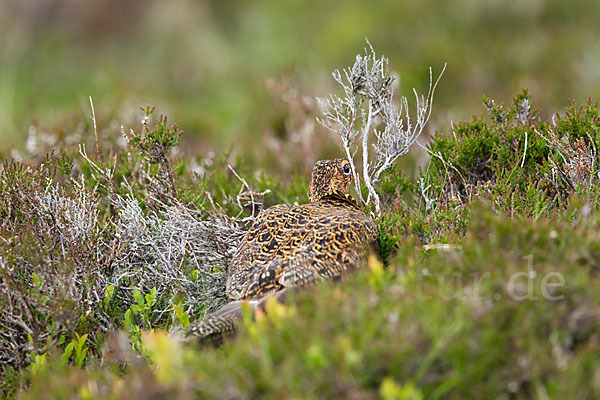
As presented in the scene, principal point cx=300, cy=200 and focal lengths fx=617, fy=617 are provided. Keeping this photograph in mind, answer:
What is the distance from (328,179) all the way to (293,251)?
1028 mm

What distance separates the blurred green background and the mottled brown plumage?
12.4 feet

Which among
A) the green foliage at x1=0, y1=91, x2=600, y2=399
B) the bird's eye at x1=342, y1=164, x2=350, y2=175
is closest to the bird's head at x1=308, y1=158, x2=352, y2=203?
the bird's eye at x1=342, y1=164, x2=350, y2=175

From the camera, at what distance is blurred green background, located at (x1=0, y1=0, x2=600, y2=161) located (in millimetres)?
10430

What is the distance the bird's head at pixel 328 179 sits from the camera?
480 centimetres

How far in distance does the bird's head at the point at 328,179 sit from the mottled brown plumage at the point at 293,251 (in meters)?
0.25

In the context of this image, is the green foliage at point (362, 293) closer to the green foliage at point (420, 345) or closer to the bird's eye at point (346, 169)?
the green foliage at point (420, 345)

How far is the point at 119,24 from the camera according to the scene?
2078 cm

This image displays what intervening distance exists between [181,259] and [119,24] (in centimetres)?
1799

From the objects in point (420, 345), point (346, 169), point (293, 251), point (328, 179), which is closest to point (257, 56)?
point (346, 169)

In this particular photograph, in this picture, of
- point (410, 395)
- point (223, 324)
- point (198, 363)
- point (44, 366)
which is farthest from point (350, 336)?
point (44, 366)

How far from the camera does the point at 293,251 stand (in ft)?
13.0

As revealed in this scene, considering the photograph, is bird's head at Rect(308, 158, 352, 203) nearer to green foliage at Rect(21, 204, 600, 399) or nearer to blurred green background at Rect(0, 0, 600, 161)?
green foliage at Rect(21, 204, 600, 399)

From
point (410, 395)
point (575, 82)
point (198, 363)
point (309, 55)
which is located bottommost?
point (410, 395)

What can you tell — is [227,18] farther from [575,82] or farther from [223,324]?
[223,324]
